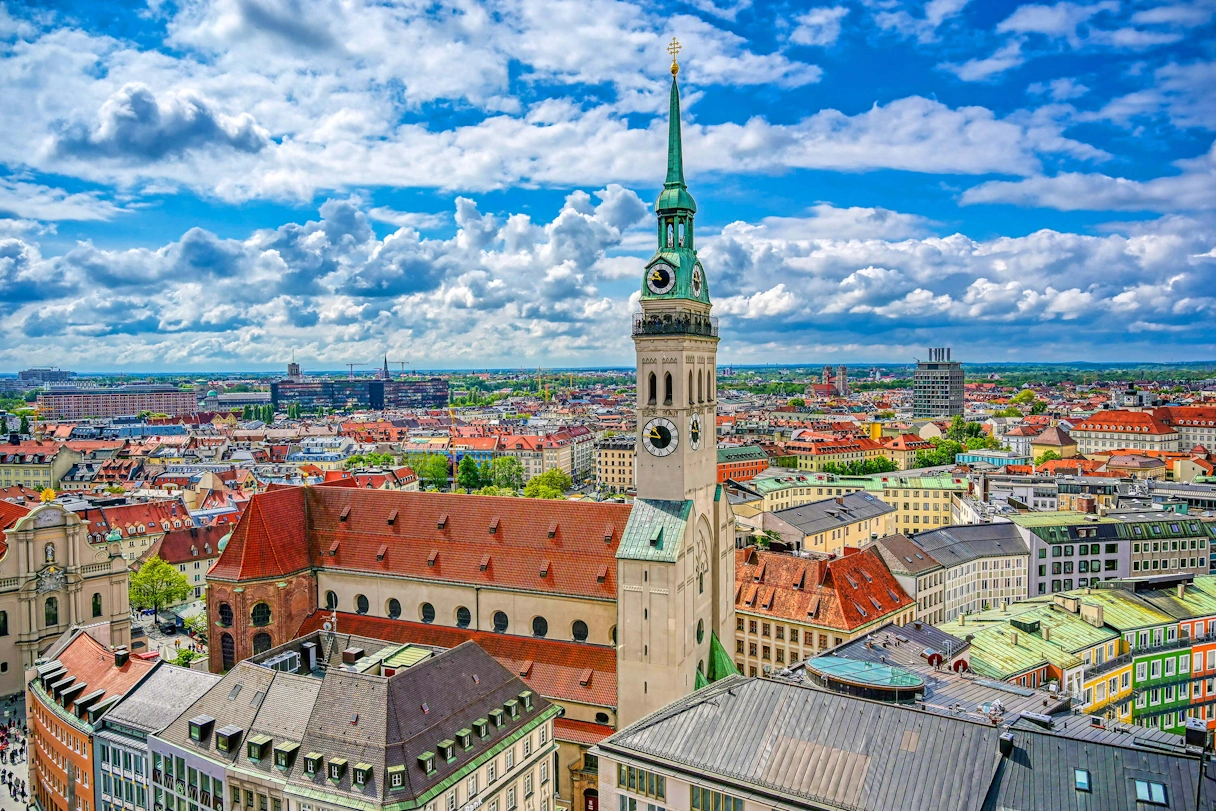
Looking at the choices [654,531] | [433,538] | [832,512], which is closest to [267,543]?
[433,538]

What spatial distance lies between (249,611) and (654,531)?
31.1 m

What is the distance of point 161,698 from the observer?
5112cm

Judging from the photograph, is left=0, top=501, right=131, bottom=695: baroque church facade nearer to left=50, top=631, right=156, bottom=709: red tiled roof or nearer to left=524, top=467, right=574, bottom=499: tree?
left=50, top=631, right=156, bottom=709: red tiled roof

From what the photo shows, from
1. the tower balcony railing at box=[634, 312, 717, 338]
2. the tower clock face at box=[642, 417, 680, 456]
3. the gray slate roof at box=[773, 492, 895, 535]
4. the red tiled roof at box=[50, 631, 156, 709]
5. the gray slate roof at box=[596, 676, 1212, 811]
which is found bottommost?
the gray slate roof at box=[773, 492, 895, 535]

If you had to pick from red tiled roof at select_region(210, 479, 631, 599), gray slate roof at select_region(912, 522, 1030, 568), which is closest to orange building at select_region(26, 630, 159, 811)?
red tiled roof at select_region(210, 479, 631, 599)

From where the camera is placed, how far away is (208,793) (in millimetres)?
45906

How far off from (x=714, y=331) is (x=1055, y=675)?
34.1 m

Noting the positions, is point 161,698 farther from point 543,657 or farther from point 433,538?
point 543,657

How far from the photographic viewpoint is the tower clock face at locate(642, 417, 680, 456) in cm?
5678

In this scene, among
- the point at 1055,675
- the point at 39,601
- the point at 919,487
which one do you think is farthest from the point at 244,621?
the point at 919,487

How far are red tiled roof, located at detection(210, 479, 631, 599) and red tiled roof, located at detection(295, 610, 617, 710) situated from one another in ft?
12.3

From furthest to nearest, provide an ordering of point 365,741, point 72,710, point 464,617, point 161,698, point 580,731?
point 464,617, point 580,731, point 72,710, point 161,698, point 365,741

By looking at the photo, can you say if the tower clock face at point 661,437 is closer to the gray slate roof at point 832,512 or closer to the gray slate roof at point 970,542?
the gray slate roof at point 970,542

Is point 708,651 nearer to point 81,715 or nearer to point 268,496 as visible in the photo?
point 268,496
